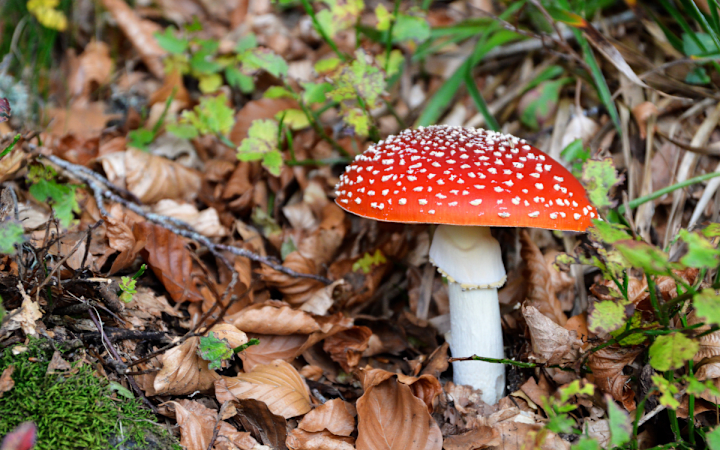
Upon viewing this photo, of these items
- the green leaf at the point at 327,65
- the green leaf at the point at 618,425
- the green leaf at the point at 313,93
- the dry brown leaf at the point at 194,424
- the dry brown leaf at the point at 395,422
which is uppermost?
the green leaf at the point at 327,65

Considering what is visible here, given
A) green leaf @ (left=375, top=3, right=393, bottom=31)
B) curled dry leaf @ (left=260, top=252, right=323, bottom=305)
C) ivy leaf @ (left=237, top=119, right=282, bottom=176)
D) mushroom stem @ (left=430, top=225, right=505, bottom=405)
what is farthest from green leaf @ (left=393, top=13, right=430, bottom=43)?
curled dry leaf @ (left=260, top=252, right=323, bottom=305)

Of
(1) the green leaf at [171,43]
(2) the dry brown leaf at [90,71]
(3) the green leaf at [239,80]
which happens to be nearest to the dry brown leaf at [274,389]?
(3) the green leaf at [239,80]

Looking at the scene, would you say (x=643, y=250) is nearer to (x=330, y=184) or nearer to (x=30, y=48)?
(x=330, y=184)

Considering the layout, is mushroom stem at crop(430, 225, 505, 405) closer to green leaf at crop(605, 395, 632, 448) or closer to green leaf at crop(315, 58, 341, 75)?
green leaf at crop(605, 395, 632, 448)

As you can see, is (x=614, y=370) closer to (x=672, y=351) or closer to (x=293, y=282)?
(x=672, y=351)

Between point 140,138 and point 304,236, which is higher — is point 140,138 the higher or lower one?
the higher one

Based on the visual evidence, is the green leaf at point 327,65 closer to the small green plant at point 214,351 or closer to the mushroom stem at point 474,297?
the mushroom stem at point 474,297

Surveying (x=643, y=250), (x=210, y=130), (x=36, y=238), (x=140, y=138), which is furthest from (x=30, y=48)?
(x=643, y=250)
